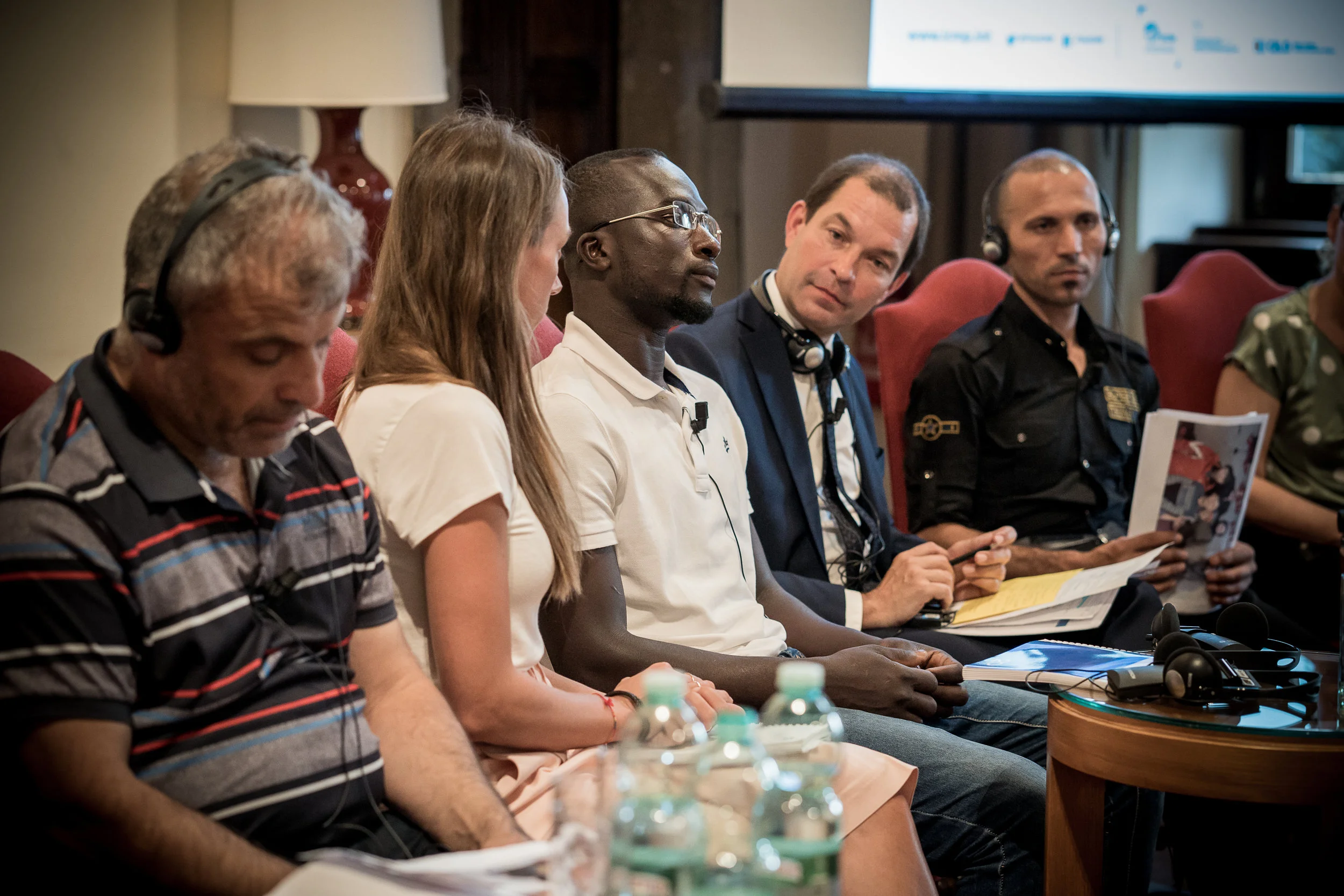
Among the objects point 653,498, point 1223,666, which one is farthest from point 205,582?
point 1223,666

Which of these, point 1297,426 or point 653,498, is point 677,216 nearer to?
point 653,498

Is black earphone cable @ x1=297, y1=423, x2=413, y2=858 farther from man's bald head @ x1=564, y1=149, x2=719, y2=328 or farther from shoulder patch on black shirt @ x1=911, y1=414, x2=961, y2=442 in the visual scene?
shoulder patch on black shirt @ x1=911, y1=414, x2=961, y2=442

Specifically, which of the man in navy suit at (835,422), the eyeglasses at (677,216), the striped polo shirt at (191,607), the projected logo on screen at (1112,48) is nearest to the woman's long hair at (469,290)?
the striped polo shirt at (191,607)

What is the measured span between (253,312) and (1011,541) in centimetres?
169

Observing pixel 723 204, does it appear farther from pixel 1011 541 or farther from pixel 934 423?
pixel 1011 541

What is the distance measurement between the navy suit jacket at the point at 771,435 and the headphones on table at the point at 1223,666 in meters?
0.67

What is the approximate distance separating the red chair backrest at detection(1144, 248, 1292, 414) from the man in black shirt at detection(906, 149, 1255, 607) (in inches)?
11.6

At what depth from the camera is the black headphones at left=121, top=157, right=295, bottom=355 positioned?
1.08m

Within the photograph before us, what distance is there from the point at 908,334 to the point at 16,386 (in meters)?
1.92

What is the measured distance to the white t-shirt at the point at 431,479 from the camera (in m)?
1.35

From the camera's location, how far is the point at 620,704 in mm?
1525

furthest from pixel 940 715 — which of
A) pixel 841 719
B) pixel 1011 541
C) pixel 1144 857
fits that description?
pixel 1011 541

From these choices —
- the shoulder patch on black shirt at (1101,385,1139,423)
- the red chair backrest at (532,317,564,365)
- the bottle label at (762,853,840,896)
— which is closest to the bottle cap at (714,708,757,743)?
the bottle label at (762,853,840,896)

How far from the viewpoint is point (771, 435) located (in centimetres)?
231
